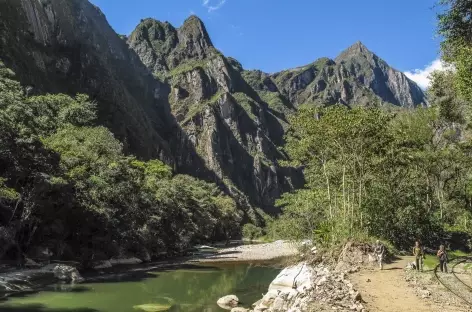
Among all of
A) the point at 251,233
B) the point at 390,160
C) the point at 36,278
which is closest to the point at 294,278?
the point at 390,160

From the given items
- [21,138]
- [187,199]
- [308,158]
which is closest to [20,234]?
[21,138]

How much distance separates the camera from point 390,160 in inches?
1537

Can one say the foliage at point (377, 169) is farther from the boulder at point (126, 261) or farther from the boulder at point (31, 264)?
the boulder at point (31, 264)

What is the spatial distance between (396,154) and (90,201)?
30.1 m

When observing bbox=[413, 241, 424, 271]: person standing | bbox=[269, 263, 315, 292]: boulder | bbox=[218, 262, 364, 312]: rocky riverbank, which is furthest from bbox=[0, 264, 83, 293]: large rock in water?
bbox=[413, 241, 424, 271]: person standing

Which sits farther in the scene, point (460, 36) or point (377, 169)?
point (377, 169)

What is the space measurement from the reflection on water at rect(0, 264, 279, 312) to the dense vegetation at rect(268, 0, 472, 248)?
24.7 feet

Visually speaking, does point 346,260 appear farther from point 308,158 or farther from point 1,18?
point 1,18

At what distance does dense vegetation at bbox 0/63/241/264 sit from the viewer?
119 feet

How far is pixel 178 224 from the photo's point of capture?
69562mm

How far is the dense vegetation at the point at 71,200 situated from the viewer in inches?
1422

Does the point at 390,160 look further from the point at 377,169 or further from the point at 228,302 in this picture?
the point at 228,302

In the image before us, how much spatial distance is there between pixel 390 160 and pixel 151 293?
23306 mm

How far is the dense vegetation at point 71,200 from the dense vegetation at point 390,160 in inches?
746
